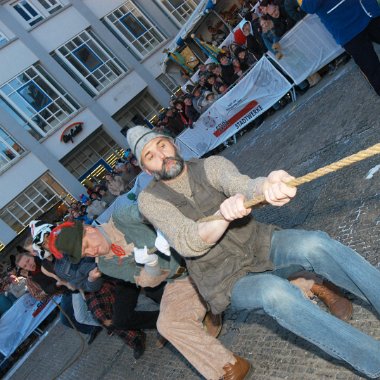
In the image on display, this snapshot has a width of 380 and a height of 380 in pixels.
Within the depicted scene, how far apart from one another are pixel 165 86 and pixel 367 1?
22.1 meters

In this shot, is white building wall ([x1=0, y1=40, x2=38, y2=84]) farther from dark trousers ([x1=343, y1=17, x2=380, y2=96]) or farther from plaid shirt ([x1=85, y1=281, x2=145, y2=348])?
dark trousers ([x1=343, y1=17, x2=380, y2=96])

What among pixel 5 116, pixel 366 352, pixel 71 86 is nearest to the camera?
pixel 366 352

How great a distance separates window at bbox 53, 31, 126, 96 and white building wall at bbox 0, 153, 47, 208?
563 centimetres

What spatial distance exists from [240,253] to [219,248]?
15 centimetres

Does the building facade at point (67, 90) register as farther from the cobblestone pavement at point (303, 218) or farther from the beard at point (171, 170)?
the beard at point (171, 170)

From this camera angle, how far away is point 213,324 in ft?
14.1

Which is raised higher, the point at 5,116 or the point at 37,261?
the point at 5,116

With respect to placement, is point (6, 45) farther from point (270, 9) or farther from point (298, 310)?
point (298, 310)

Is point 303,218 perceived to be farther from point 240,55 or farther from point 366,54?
point 240,55

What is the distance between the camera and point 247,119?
36.5 feet

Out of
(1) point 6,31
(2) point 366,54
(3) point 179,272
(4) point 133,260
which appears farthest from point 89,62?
(3) point 179,272

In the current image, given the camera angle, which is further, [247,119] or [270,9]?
[247,119]

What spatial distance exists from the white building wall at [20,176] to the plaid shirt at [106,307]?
16879 millimetres

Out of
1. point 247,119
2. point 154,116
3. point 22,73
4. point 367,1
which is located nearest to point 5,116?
point 22,73
